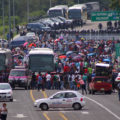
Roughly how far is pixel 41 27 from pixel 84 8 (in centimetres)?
2311

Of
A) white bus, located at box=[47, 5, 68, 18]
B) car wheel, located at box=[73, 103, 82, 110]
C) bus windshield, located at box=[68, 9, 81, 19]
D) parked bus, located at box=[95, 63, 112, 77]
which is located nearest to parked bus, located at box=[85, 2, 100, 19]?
white bus, located at box=[47, 5, 68, 18]

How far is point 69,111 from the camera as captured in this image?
37531 millimetres

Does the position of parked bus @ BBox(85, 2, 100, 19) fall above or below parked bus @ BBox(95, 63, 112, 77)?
above

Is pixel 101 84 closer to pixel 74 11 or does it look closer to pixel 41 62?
pixel 41 62

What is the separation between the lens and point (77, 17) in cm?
12400

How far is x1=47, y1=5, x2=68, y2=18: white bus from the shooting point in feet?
416

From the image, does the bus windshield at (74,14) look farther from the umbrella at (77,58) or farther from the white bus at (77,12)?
the umbrella at (77,58)

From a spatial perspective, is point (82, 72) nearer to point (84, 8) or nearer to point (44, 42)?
point (44, 42)

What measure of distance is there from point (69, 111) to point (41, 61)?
2574cm

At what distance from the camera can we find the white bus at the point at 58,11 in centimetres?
12669

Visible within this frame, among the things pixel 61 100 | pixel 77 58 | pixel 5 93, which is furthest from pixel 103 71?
pixel 61 100

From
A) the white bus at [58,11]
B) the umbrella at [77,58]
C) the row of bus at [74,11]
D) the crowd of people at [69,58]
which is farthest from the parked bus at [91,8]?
the umbrella at [77,58]

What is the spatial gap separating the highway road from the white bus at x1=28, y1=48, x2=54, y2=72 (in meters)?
14.9

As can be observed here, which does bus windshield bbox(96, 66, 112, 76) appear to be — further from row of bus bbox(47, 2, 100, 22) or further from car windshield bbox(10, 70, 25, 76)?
row of bus bbox(47, 2, 100, 22)
